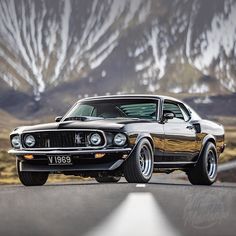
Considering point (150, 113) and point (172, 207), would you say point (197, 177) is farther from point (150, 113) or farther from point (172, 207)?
point (172, 207)

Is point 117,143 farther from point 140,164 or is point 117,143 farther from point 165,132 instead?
point 165,132

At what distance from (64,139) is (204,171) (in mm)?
3193

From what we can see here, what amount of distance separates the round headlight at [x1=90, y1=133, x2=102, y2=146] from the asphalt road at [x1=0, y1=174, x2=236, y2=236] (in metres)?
0.73

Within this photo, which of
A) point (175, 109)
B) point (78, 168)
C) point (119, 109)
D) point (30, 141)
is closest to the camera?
point (78, 168)

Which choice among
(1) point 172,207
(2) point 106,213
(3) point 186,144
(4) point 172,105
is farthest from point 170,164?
(2) point 106,213

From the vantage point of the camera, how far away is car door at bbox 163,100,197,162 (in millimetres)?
13141

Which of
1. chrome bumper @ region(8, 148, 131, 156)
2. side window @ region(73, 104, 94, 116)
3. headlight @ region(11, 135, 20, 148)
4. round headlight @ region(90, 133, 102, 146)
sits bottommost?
chrome bumper @ region(8, 148, 131, 156)

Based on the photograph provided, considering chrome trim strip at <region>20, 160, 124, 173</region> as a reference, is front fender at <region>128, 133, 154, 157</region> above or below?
above

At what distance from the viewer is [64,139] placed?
12.0 meters

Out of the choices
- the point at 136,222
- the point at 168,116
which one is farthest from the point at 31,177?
the point at 136,222

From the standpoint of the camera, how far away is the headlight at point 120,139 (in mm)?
11688

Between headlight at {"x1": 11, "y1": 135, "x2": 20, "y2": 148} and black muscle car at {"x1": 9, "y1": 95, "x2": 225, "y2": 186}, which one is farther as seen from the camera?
headlight at {"x1": 11, "y1": 135, "x2": 20, "y2": 148}

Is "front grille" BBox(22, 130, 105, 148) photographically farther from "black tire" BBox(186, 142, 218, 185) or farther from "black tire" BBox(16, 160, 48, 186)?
"black tire" BBox(186, 142, 218, 185)
